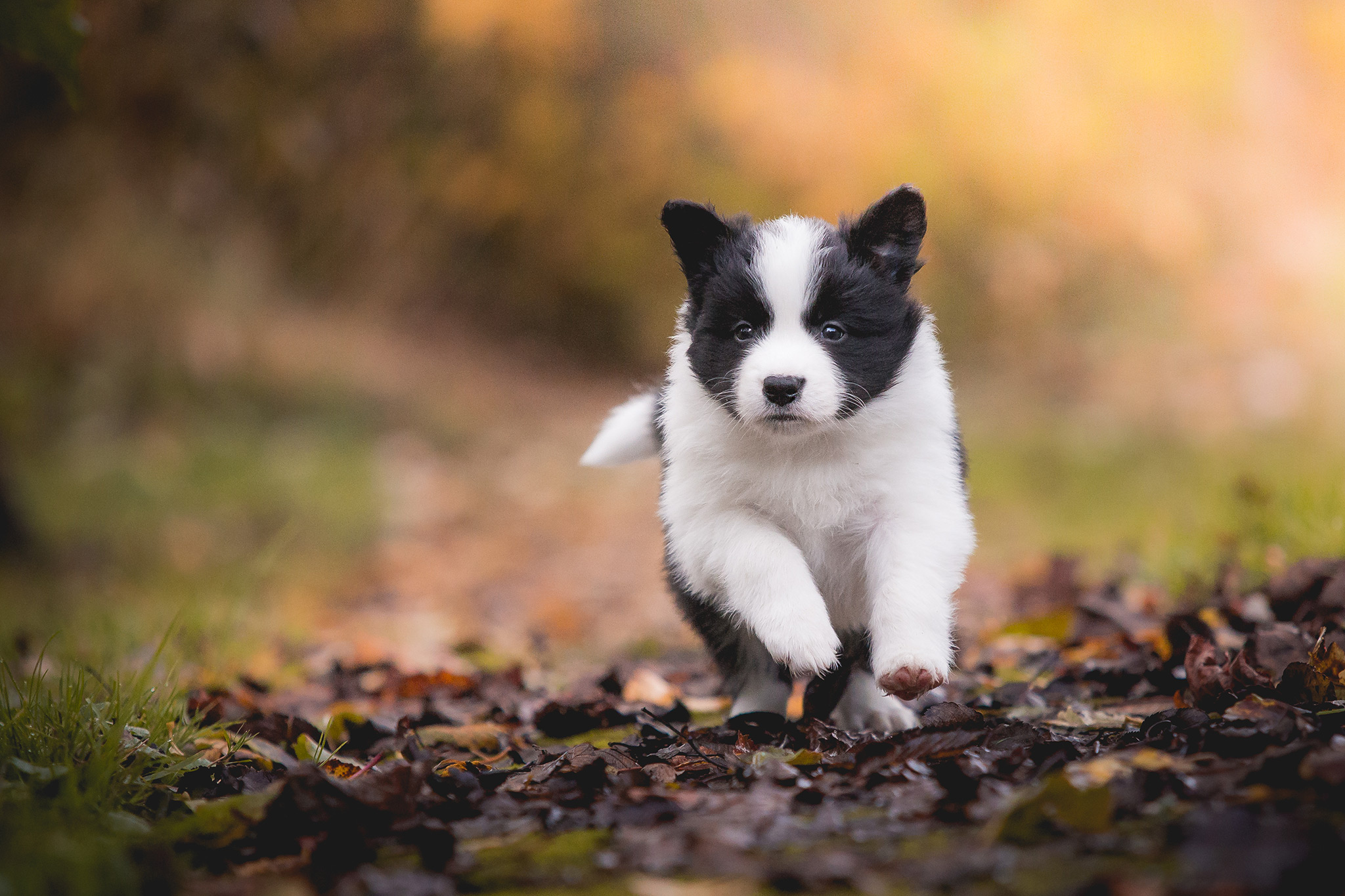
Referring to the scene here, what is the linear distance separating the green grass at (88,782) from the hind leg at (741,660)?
1275 mm

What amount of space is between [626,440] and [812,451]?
70 centimetres

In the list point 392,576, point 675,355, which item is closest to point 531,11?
point 392,576

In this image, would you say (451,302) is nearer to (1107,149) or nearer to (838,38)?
(838,38)

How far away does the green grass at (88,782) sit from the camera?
157 centimetres

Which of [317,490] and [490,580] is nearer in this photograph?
[490,580]

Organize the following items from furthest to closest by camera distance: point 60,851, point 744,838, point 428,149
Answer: point 428,149 < point 744,838 < point 60,851

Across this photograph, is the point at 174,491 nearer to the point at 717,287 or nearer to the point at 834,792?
the point at 717,287

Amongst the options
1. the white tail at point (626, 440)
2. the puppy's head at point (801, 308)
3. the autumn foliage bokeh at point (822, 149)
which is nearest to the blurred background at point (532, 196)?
the autumn foliage bokeh at point (822, 149)

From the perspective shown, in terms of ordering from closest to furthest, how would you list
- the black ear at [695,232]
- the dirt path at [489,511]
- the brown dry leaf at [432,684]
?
the black ear at [695,232]
the brown dry leaf at [432,684]
the dirt path at [489,511]

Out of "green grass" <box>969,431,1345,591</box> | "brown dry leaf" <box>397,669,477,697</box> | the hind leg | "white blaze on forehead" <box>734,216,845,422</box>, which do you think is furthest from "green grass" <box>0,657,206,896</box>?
"green grass" <box>969,431,1345,591</box>

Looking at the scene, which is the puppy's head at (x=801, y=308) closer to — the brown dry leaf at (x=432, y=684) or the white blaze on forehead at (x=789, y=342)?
the white blaze on forehead at (x=789, y=342)

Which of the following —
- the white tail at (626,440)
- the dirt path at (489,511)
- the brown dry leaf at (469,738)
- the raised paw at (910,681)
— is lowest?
the dirt path at (489,511)

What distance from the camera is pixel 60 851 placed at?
158cm

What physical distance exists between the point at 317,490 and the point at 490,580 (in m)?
2.14
